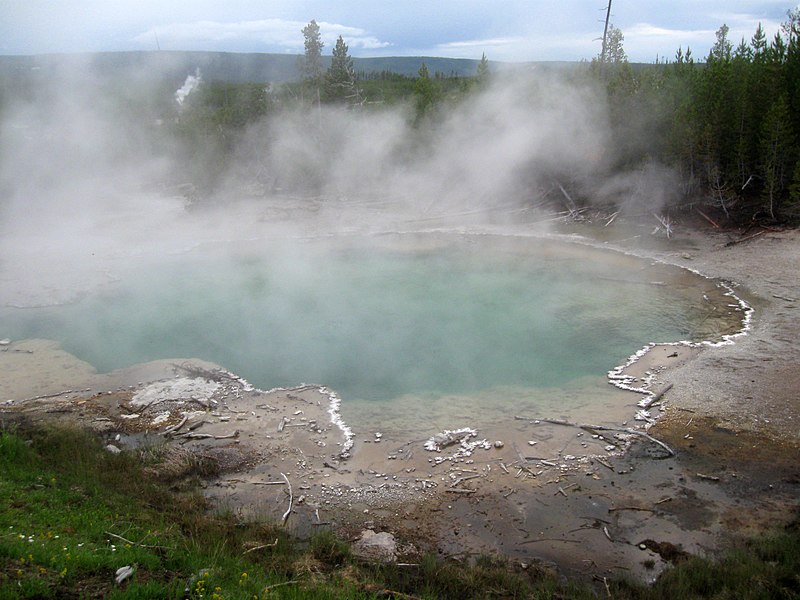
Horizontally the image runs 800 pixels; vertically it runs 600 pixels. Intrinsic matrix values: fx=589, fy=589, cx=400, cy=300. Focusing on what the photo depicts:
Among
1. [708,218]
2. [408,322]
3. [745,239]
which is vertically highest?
[708,218]

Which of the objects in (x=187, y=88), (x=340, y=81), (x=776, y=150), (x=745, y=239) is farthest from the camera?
(x=187, y=88)

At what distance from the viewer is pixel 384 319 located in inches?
473

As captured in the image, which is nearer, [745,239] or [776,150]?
[745,239]

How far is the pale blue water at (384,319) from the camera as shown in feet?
32.1

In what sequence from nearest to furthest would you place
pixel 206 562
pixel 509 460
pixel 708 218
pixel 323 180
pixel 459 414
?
pixel 206 562 → pixel 509 460 → pixel 459 414 → pixel 708 218 → pixel 323 180

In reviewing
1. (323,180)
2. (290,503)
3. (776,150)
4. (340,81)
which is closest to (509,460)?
(290,503)

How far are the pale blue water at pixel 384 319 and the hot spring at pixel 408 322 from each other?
0.14 ft

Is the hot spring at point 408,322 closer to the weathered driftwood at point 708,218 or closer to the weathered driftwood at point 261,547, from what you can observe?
the weathered driftwood at point 261,547

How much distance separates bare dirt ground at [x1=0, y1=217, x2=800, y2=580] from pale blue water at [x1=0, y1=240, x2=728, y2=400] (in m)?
0.90

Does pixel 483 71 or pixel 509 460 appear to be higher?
pixel 483 71

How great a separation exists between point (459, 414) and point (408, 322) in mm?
3817

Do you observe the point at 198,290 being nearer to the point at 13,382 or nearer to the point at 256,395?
the point at 13,382

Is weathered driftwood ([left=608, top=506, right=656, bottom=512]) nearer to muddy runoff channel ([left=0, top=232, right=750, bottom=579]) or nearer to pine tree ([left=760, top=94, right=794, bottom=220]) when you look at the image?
muddy runoff channel ([left=0, top=232, right=750, bottom=579])

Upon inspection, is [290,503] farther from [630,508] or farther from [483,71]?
[483,71]
